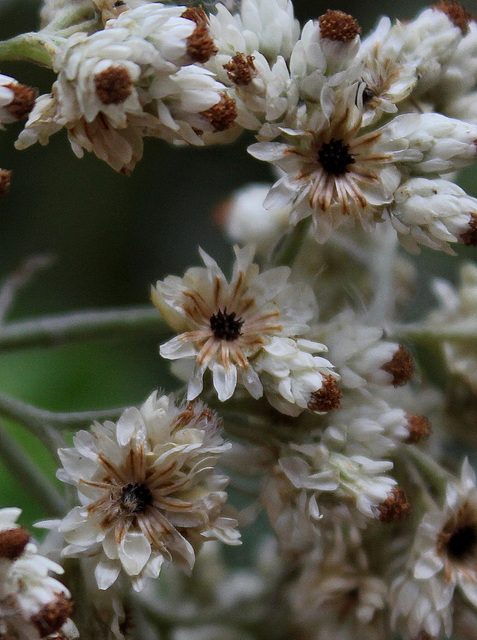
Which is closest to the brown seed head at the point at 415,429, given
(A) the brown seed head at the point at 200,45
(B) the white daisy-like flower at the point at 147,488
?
(B) the white daisy-like flower at the point at 147,488

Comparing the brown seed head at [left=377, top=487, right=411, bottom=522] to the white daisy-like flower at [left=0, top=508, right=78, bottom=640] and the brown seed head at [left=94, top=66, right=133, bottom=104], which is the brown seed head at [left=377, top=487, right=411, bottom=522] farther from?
the brown seed head at [left=94, top=66, right=133, bottom=104]

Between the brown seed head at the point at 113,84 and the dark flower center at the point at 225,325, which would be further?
the dark flower center at the point at 225,325

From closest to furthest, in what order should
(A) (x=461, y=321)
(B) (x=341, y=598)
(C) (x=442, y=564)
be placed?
(C) (x=442, y=564) < (B) (x=341, y=598) < (A) (x=461, y=321)

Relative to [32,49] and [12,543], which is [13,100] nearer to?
[32,49]

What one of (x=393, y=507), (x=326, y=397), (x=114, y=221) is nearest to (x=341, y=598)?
(x=393, y=507)

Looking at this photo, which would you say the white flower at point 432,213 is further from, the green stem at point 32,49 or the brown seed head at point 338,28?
the green stem at point 32,49

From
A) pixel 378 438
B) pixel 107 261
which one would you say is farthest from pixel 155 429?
pixel 107 261

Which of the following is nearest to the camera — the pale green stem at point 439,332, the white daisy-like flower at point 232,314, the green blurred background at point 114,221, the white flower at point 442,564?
the white daisy-like flower at point 232,314

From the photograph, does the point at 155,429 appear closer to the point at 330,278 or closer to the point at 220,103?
the point at 220,103
